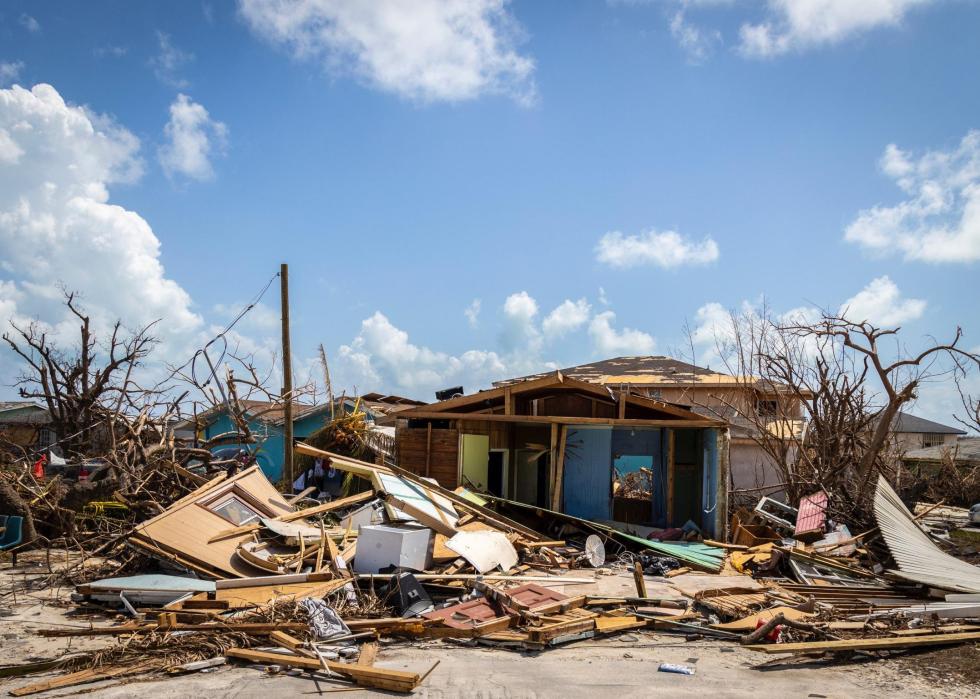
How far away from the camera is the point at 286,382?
18.0 meters

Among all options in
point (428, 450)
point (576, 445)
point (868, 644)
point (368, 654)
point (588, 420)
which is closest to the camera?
point (368, 654)

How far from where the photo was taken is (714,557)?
13805 millimetres

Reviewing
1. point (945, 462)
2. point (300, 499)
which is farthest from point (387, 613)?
point (945, 462)

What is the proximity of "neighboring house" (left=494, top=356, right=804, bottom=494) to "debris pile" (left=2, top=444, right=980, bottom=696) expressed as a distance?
→ 638cm

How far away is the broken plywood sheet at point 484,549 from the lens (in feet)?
37.0

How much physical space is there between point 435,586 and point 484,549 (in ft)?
5.47

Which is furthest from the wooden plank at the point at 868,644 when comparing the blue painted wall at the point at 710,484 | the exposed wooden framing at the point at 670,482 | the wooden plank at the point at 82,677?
the exposed wooden framing at the point at 670,482

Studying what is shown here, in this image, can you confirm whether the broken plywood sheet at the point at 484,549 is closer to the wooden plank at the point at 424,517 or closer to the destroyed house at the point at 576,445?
the wooden plank at the point at 424,517

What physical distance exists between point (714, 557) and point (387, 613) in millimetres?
7225

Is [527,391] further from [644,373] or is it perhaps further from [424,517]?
[644,373]

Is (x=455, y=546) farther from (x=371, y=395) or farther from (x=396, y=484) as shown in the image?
(x=371, y=395)

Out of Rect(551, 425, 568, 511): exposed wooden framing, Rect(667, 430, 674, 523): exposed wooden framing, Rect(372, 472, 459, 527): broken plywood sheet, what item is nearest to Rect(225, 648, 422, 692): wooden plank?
Rect(372, 472, 459, 527): broken plywood sheet

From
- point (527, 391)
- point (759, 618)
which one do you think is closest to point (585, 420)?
point (527, 391)

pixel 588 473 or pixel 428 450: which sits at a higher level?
pixel 428 450
